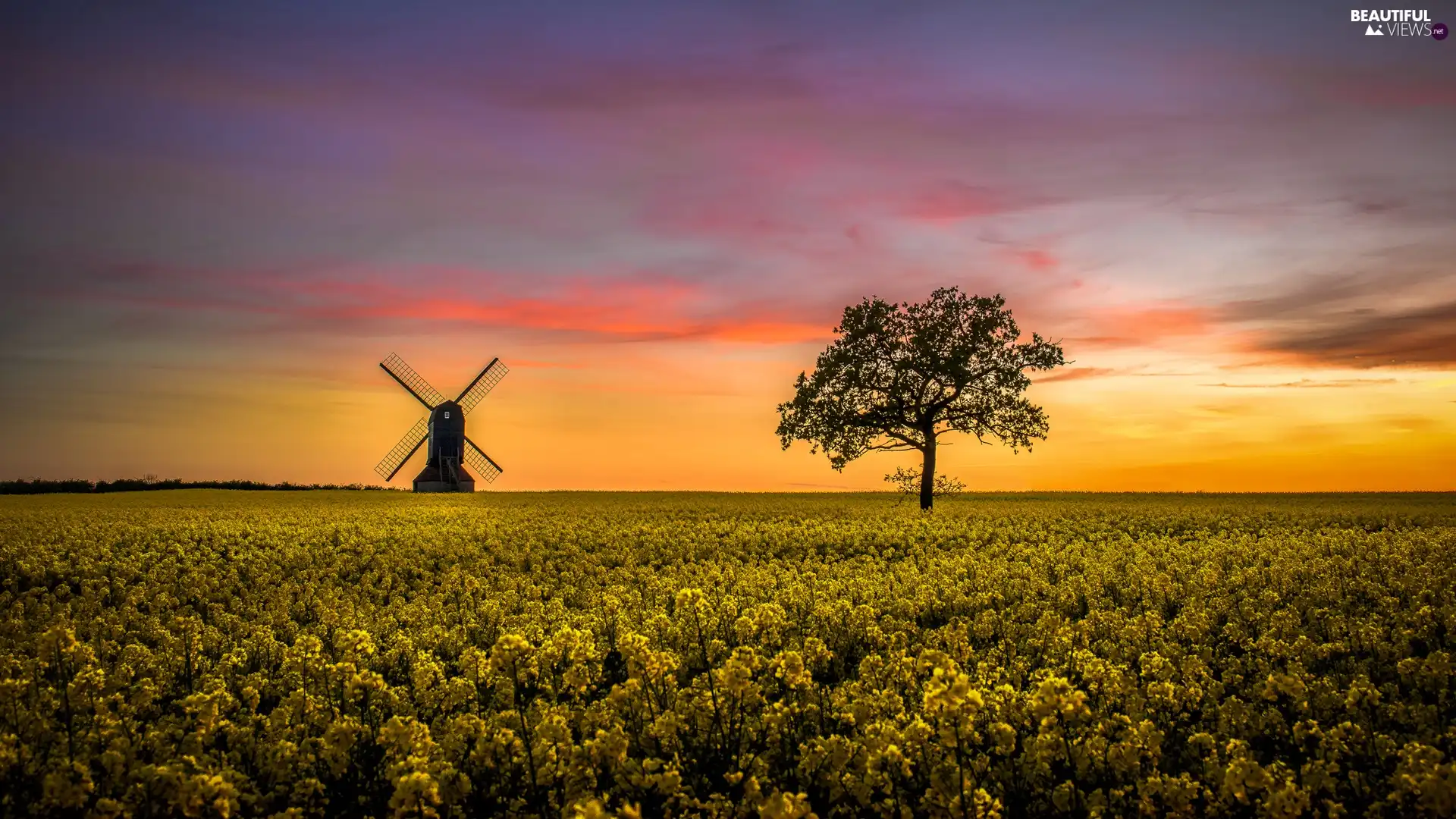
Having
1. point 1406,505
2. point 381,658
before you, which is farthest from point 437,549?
point 1406,505

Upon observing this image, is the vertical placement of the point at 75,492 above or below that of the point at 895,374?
below

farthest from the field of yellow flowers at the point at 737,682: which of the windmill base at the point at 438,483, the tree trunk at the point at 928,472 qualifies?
the windmill base at the point at 438,483

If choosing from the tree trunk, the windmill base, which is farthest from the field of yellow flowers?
the windmill base

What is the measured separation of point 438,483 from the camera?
3297 inches

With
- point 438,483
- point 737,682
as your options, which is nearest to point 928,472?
point 737,682

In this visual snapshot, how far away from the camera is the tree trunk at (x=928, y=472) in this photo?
160ft

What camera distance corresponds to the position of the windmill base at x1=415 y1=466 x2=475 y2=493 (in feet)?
274

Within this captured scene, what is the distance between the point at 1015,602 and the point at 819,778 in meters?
10.3

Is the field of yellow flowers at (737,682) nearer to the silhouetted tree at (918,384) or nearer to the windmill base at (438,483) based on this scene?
the silhouetted tree at (918,384)

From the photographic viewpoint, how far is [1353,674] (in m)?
11.9

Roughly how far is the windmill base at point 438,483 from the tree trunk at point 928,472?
2034 inches

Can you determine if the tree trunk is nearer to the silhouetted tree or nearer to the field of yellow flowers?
the silhouetted tree

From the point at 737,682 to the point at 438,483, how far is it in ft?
266

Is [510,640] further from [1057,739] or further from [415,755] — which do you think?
[1057,739]
